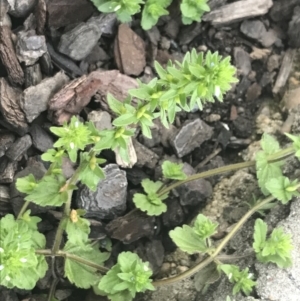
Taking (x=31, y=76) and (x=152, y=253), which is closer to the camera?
(x=31, y=76)

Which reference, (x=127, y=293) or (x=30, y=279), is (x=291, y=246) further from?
(x=30, y=279)

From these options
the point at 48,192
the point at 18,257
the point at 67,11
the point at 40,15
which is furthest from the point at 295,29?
the point at 18,257

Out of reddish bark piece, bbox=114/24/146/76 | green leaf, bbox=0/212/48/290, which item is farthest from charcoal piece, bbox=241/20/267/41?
green leaf, bbox=0/212/48/290

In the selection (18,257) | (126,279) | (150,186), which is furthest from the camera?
(150,186)

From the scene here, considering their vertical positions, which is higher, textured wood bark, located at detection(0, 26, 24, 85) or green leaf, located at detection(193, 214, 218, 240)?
textured wood bark, located at detection(0, 26, 24, 85)

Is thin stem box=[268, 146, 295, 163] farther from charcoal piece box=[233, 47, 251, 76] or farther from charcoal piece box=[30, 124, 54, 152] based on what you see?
charcoal piece box=[30, 124, 54, 152]

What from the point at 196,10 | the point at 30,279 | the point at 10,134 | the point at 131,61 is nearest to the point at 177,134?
the point at 131,61

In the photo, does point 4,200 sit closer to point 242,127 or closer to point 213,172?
point 213,172
